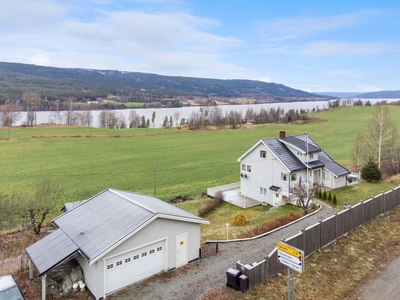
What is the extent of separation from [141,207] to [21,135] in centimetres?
7293

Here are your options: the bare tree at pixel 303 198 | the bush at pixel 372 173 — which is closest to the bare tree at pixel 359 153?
the bush at pixel 372 173

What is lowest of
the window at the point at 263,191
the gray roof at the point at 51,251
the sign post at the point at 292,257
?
the window at the point at 263,191

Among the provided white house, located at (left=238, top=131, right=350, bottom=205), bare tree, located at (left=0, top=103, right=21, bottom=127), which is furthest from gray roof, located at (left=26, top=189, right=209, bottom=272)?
bare tree, located at (left=0, top=103, right=21, bottom=127)

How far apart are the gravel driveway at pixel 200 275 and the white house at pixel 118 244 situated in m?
0.50

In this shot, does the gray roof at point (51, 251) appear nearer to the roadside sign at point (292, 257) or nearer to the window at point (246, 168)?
the roadside sign at point (292, 257)

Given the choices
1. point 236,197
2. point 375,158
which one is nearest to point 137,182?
point 236,197

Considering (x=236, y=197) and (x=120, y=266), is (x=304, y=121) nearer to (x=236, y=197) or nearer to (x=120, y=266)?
(x=236, y=197)

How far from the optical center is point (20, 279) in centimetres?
1426

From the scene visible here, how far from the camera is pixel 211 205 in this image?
29.2 meters

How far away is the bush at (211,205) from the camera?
27859mm

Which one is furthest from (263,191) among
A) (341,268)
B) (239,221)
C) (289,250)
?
(289,250)

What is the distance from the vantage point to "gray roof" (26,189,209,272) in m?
12.8

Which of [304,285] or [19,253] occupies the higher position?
[304,285]

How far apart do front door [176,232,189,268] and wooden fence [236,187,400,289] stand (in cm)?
332
